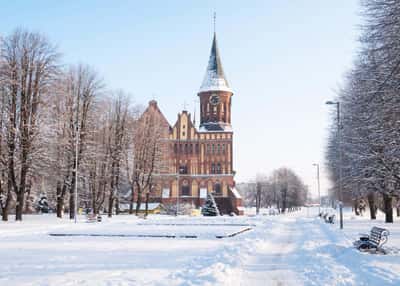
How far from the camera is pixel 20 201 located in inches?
1406

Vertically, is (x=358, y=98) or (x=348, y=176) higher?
(x=358, y=98)

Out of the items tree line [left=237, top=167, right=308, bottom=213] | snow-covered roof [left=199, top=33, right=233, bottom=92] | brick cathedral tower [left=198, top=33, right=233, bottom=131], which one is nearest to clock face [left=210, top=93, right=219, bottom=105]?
brick cathedral tower [left=198, top=33, right=233, bottom=131]

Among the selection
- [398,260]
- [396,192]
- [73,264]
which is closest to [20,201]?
[73,264]

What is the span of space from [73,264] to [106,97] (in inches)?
1314

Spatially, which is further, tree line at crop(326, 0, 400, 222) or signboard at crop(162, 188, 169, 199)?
signboard at crop(162, 188, 169, 199)

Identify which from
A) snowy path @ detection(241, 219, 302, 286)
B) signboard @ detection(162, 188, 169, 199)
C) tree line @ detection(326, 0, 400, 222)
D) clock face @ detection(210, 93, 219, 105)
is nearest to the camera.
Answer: snowy path @ detection(241, 219, 302, 286)

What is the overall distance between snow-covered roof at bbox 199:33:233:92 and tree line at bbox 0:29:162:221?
33849mm

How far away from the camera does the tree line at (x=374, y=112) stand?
18922mm

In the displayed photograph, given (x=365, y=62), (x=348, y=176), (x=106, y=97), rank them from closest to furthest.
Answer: (x=365, y=62)
(x=348, y=176)
(x=106, y=97)

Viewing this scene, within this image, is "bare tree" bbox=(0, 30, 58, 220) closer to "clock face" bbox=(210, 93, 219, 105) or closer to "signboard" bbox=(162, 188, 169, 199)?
"signboard" bbox=(162, 188, 169, 199)

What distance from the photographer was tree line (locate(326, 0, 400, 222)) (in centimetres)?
1892

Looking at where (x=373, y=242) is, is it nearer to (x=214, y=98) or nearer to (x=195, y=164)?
(x=195, y=164)

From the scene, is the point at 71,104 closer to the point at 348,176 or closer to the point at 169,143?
the point at 348,176

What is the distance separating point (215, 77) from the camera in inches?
3467
